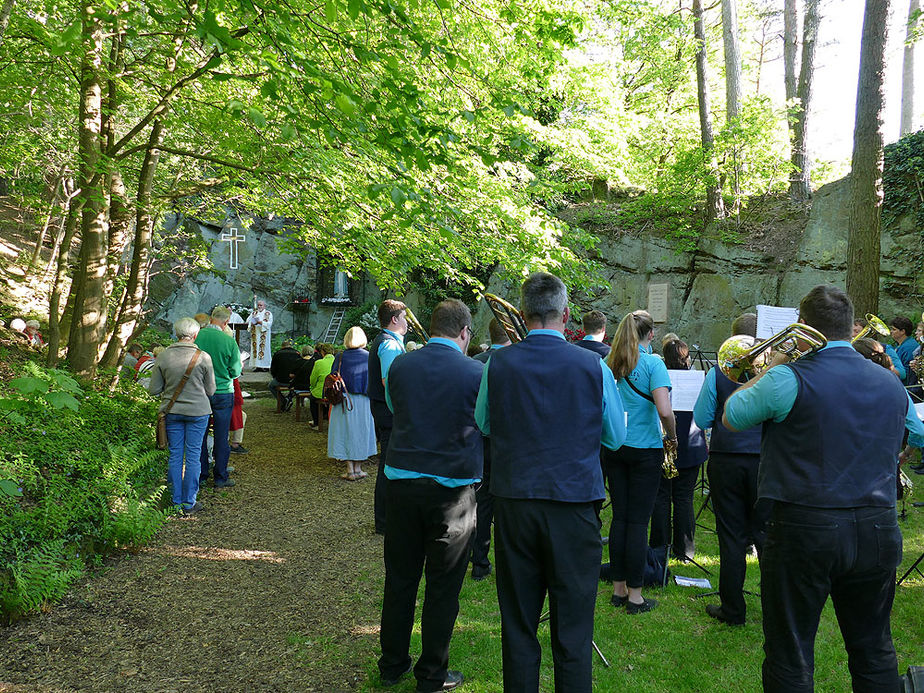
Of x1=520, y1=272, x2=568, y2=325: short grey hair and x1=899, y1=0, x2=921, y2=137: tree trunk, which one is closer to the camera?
x1=520, y1=272, x2=568, y2=325: short grey hair

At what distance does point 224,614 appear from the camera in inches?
169

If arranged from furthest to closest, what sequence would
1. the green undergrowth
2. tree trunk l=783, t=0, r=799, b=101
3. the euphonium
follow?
tree trunk l=783, t=0, r=799, b=101, the euphonium, the green undergrowth

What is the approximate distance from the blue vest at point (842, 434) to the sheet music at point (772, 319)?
3715 millimetres

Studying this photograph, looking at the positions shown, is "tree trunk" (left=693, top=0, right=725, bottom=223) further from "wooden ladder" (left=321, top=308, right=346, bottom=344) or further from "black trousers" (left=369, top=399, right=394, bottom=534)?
"wooden ladder" (left=321, top=308, right=346, bottom=344)

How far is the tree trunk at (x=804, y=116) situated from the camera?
14.3m

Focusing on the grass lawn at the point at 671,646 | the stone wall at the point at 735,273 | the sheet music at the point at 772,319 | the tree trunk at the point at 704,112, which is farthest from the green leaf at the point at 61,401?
the tree trunk at the point at 704,112

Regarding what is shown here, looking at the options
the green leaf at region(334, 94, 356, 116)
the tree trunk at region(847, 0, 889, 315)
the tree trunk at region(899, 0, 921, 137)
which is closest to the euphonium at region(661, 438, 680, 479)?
the green leaf at region(334, 94, 356, 116)

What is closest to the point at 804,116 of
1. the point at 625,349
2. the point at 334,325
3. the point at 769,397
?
the point at 625,349

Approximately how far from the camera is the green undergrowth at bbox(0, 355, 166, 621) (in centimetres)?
391

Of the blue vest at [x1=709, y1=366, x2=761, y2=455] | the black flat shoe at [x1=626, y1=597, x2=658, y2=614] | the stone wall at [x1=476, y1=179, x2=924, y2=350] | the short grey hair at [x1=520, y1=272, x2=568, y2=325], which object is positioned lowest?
the black flat shoe at [x1=626, y1=597, x2=658, y2=614]

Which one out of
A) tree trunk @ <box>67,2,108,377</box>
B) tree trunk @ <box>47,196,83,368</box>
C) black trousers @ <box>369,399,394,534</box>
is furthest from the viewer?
tree trunk @ <box>47,196,83,368</box>

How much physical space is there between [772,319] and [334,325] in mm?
23310

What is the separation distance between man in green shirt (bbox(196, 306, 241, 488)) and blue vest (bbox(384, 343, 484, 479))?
4763 mm

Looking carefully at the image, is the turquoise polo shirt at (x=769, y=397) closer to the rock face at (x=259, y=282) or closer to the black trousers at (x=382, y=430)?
the black trousers at (x=382, y=430)
